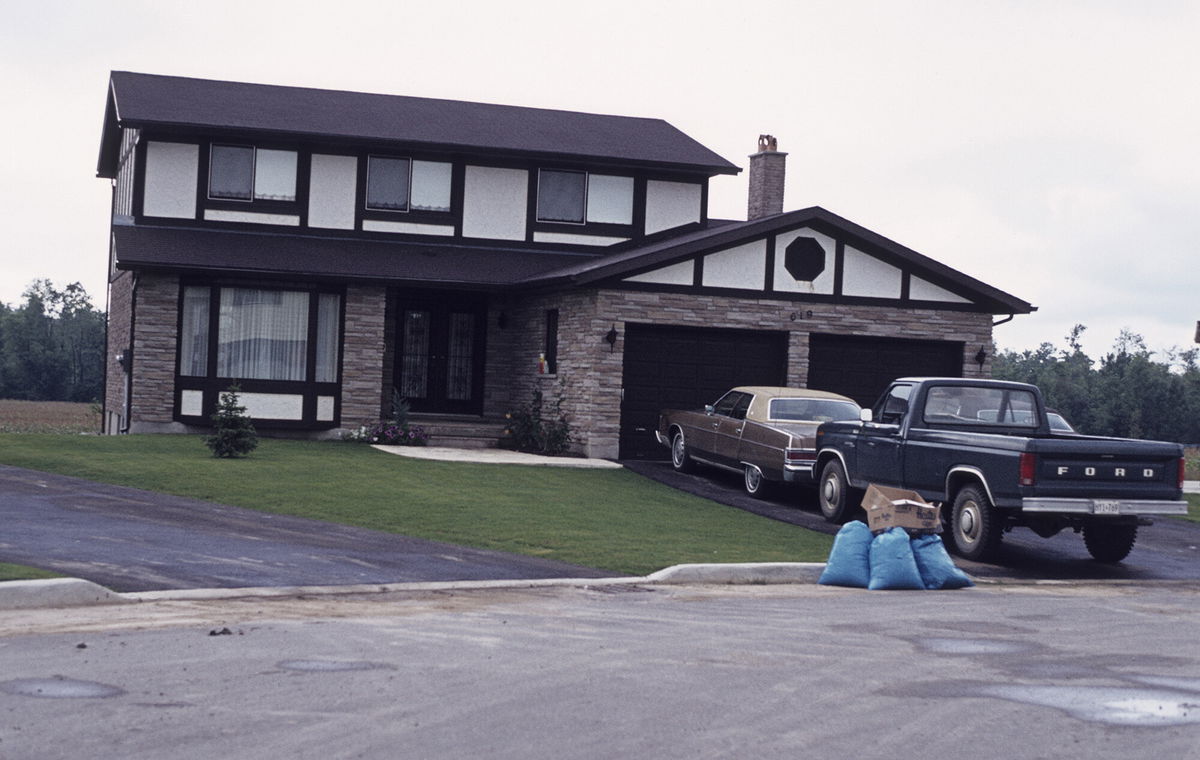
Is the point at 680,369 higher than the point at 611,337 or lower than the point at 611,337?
lower

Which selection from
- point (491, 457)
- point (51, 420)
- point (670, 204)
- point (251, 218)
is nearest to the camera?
point (491, 457)

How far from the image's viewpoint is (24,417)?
46.1m

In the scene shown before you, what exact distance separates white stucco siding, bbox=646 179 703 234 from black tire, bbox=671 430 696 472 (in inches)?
271

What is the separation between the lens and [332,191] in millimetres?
28453

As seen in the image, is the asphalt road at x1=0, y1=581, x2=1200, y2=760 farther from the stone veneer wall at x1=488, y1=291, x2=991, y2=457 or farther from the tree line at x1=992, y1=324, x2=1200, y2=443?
the tree line at x1=992, y1=324, x2=1200, y2=443

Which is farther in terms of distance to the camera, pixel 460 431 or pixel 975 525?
pixel 460 431

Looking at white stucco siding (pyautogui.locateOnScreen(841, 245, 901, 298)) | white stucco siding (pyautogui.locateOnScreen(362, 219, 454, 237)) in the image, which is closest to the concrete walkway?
white stucco siding (pyautogui.locateOnScreen(362, 219, 454, 237))

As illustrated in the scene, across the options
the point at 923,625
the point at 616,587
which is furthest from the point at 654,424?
the point at 923,625

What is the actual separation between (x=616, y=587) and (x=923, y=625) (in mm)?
3034

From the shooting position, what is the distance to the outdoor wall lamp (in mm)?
→ 25078

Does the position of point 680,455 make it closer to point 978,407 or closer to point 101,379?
point 978,407

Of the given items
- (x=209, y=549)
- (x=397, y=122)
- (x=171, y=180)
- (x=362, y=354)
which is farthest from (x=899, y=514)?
(x=397, y=122)

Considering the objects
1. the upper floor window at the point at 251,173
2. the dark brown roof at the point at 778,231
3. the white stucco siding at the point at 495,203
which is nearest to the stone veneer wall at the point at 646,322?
the dark brown roof at the point at 778,231

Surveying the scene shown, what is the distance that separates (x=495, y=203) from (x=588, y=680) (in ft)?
71.7
